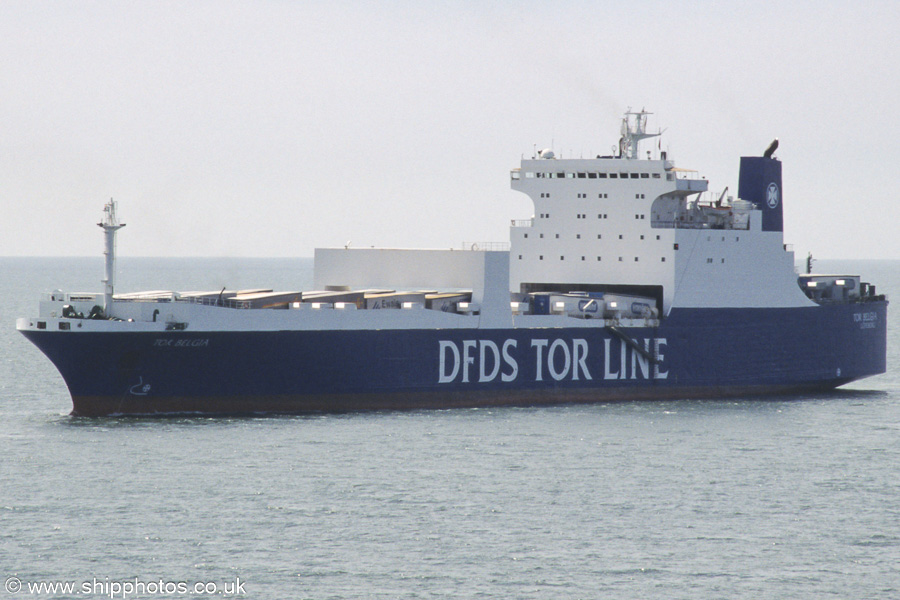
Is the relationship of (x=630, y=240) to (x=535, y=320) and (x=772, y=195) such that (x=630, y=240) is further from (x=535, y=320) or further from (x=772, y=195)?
(x=772, y=195)

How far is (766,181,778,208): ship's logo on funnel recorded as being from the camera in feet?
141

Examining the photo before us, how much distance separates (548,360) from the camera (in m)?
36.3

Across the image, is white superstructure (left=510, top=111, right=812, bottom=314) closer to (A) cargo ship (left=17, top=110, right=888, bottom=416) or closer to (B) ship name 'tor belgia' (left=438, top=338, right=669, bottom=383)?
(A) cargo ship (left=17, top=110, right=888, bottom=416)

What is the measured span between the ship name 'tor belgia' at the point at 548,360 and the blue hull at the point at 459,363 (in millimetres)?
32

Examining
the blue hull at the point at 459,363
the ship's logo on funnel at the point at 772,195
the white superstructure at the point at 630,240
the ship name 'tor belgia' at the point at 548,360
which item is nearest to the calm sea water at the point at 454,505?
the blue hull at the point at 459,363

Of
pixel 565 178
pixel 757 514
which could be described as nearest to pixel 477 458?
pixel 757 514

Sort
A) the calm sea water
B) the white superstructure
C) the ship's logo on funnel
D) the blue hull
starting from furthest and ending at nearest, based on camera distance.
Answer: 1. the ship's logo on funnel
2. the white superstructure
3. the blue hull
4. the calm sea water

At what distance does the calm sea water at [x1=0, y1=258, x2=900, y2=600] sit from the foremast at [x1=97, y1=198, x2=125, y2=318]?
125 inches

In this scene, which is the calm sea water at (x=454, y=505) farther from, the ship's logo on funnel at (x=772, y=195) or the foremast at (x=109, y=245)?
the ship's logo on funnel at (x=772, y=195)

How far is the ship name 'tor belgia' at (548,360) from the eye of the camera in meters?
35.0

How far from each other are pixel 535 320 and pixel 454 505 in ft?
41.6

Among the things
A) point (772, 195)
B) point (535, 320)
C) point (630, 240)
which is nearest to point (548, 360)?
point (535, 320)

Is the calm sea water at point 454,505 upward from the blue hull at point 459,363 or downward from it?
downward

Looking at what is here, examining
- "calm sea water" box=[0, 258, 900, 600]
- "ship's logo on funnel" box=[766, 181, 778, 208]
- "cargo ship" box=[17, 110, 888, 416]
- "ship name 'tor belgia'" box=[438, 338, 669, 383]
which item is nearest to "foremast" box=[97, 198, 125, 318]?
"cargo ship" box=[17, 110, 888, 416]
